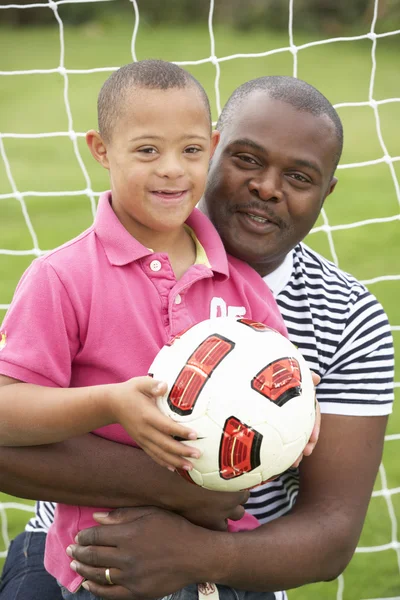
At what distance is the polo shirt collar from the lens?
223 cm

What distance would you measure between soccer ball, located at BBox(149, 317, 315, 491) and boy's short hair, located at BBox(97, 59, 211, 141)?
531 mm

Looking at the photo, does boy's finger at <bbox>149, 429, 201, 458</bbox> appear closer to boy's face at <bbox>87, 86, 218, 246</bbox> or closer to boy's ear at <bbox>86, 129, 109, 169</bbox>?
boy's face at <bbox>87, 86, 218, 246</bbox>

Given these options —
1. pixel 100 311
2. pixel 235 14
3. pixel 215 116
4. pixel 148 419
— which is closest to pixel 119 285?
pixel 100 311

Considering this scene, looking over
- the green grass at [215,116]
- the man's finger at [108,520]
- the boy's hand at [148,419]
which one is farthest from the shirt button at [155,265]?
the green grass at [215,116]

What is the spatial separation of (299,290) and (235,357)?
2.56 ft

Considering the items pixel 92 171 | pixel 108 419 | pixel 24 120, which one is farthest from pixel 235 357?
pixel 24 120

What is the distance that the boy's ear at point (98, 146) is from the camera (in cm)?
229

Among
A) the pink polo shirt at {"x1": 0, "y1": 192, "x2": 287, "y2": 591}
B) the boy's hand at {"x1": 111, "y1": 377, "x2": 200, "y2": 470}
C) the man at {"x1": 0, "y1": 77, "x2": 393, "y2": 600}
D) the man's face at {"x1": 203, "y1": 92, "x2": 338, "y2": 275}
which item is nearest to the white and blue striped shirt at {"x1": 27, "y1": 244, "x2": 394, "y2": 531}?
the man at {"x1": 0, "y1": 77, "x2": 393, "y2": 600}

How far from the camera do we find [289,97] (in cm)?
264

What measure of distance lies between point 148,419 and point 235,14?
51.8 ft

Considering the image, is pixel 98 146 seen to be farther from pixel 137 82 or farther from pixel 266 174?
pixel 266 174

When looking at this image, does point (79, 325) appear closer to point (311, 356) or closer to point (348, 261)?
point (311, 356)

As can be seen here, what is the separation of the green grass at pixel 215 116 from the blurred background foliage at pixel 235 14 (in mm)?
241

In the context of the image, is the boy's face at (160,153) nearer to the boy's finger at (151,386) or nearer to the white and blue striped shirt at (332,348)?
the boy's finger at (151,386)
